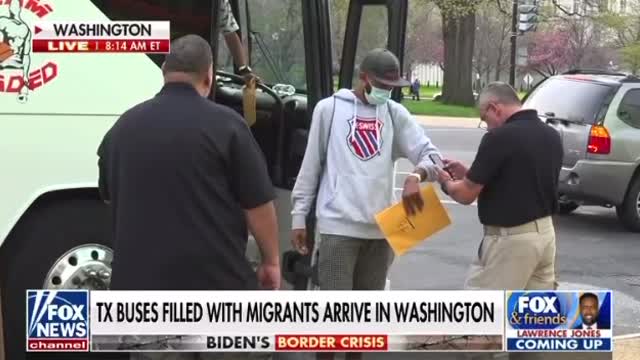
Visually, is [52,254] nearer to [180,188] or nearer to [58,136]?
[58,136]

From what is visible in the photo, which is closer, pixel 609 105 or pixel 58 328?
pixel 58 328

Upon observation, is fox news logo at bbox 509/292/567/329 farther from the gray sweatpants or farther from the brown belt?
the gray sweatpants

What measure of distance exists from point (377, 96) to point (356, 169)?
0.41 m

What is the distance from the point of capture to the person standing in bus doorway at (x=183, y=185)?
11.4 ft

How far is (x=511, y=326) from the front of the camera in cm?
404

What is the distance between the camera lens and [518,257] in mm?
5012

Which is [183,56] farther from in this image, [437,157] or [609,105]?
[609,105]

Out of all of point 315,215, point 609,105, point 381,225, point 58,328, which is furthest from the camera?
point 609,105

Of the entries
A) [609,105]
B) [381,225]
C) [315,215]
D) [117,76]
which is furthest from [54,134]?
[609,105]

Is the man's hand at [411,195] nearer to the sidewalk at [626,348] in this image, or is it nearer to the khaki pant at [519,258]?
the khaki pant at [519,258]

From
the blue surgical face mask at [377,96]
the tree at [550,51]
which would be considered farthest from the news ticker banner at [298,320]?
the tree at [550,51]

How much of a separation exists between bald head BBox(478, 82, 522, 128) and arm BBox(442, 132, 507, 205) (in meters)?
0.14

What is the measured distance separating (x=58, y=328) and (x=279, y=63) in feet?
10.3

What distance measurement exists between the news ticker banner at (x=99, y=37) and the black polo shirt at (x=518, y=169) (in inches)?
74.5
